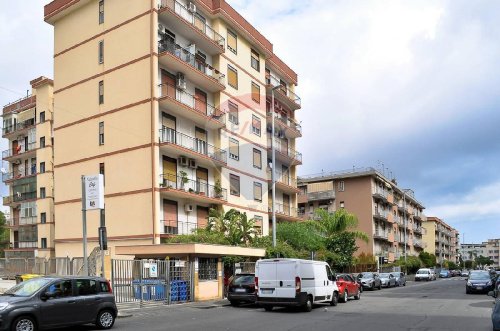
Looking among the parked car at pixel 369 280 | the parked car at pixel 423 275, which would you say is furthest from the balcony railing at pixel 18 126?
the parked car at pixel 423 275

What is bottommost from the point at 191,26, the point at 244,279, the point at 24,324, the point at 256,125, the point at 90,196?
the point at 244,279

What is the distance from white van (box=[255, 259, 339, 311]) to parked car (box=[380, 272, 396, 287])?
2740 cm

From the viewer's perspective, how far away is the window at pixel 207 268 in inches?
1080

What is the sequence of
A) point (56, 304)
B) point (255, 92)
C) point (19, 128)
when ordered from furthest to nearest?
point (19, 128) → point (255, 92) → point (56, 304)

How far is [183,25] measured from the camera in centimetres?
3616

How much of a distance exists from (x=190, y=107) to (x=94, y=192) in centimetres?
1569

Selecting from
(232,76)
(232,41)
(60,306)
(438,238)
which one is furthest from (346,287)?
(438,238)

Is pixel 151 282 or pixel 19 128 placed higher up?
pixel 19 128

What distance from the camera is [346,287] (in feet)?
93.7

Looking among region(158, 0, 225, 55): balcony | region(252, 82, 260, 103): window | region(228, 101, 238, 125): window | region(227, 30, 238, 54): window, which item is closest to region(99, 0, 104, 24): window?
region(158, 0, 225, 55): balcony

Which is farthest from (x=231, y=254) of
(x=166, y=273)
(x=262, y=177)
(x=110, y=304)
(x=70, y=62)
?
(x=70, y=62)

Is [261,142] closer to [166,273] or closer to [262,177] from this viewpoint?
[262,177]

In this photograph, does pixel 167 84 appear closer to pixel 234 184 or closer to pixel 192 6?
pixel 192 6

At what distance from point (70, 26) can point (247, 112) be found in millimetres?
14831
